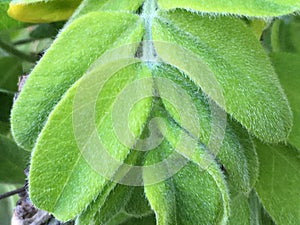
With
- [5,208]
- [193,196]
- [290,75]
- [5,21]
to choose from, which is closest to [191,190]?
[193,196]

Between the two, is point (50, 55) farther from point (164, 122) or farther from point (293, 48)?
point (293, 48)

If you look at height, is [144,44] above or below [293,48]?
above

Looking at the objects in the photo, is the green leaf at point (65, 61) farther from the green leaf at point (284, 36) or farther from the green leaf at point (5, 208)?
the green leaf at point (5, 208)

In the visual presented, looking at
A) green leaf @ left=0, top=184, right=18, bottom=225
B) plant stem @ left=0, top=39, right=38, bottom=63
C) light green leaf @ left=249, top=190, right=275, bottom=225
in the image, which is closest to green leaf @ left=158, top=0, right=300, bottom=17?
light green leaf @ left=249, top=190, right=275, bottom=225

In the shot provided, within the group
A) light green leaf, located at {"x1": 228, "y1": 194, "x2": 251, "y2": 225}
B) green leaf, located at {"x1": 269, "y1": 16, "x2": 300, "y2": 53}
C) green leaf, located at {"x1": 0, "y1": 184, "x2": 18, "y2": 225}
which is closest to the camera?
light green leaf, located at {"x1": 228, "y1": 194, "x2": 251, "y2": 225}

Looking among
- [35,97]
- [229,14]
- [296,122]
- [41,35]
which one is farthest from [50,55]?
[41,35]

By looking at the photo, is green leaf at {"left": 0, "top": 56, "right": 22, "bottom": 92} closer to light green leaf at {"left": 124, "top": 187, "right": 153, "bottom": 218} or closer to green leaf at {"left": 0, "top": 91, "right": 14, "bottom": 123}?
green leaf at {"left": 0, "top": 91, "right": 14, "bottom": 123}

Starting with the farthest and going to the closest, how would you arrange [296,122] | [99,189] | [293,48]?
[293,48] < [296,122] < [99,189]
